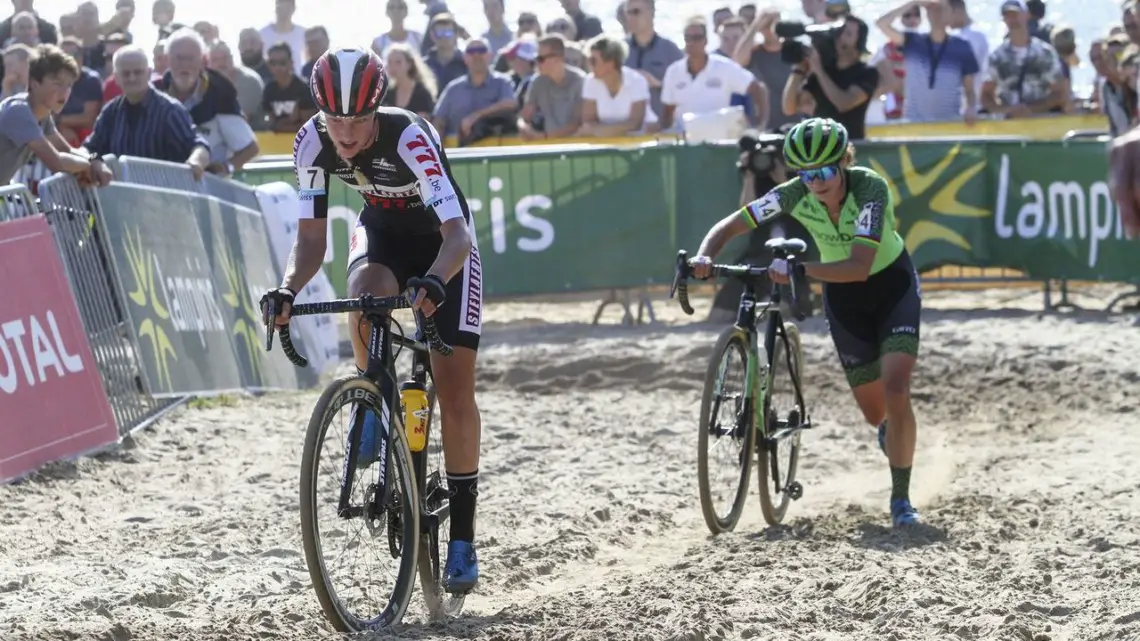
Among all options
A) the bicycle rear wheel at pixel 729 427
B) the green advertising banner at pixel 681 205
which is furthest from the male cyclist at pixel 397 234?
the green advertising banner at pixel 681 205

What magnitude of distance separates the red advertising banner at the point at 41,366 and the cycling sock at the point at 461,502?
2863 mm

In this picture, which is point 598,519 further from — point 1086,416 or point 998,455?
point 1086,416

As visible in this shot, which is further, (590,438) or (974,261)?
(974,261)

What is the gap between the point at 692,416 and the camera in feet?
36.1

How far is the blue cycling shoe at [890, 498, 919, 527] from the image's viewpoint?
25.4 ft

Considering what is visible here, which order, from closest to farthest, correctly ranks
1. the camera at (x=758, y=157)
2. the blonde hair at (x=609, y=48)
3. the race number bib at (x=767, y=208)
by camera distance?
the race number bib at (x=767, y=208)
the camera at (x=758, y=157)
the blonde hair at (x=609, y=48)

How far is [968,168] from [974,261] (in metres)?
0.82

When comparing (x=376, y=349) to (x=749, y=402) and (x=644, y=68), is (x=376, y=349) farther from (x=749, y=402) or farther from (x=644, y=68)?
(x=644, y=68)

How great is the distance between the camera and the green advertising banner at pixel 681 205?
1425 cm

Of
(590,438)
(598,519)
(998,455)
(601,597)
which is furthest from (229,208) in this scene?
(601,597)

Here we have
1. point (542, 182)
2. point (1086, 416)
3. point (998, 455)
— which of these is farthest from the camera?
point (542, 182)

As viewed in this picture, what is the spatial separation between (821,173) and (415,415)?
2.70 m

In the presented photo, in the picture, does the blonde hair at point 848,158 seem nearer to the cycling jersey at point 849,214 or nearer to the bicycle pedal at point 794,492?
the cycling jersey at point 849,214

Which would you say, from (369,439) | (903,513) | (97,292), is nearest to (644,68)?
(97,292)
